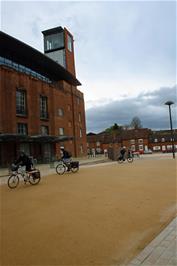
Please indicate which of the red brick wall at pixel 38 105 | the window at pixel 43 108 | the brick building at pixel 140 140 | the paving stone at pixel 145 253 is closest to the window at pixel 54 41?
the red brick wall at pixel 38 105

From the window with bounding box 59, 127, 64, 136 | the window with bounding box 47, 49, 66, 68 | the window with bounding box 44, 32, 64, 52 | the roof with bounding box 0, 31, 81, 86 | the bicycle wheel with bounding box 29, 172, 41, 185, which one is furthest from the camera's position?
the window with bounding box 44, 32, 64, 52

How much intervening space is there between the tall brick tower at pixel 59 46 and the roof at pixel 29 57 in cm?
545

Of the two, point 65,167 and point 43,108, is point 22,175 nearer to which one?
point 65,167

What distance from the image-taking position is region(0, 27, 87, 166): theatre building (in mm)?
36803

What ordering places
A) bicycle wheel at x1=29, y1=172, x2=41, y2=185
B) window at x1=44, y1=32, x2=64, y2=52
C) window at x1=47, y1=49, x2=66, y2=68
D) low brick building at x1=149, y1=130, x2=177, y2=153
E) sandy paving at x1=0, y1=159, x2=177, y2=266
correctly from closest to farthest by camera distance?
sandy paving at x1=0, y1=159, x2=177, y2=266 → bicycle wheel at x1=29, y1=172, x2=41, y2=185 → window at x1=47, y1=49, x2=66, y2=68 → window at x1=44, y1=32, x2=64, y2=52 → low brick building at x1=149, y1=130, x2=177, y2=153

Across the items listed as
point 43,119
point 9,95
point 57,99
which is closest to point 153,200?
point 9,95

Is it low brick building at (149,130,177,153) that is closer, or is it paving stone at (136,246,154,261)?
paving stone at (136,246,154,261)

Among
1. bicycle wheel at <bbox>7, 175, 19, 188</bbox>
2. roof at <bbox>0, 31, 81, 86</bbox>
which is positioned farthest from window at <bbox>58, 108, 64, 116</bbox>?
bicycle wheel at <bbox>7, 175, 19, 188</bbox>

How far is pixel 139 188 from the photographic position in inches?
425

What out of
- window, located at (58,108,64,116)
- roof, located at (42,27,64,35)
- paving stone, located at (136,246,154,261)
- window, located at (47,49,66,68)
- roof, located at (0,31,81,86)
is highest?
roof, located at (42,27,64,35)

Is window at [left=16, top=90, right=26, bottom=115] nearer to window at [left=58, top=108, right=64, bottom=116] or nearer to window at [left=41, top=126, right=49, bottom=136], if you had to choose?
window at [left=41, top=126, right=49, bottom=136]

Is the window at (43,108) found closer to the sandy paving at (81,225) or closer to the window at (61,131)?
the window at (61,131)

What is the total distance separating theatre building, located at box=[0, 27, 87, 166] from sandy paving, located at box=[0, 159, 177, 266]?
80.1 ft

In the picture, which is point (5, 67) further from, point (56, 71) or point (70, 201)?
point (70, 201)
